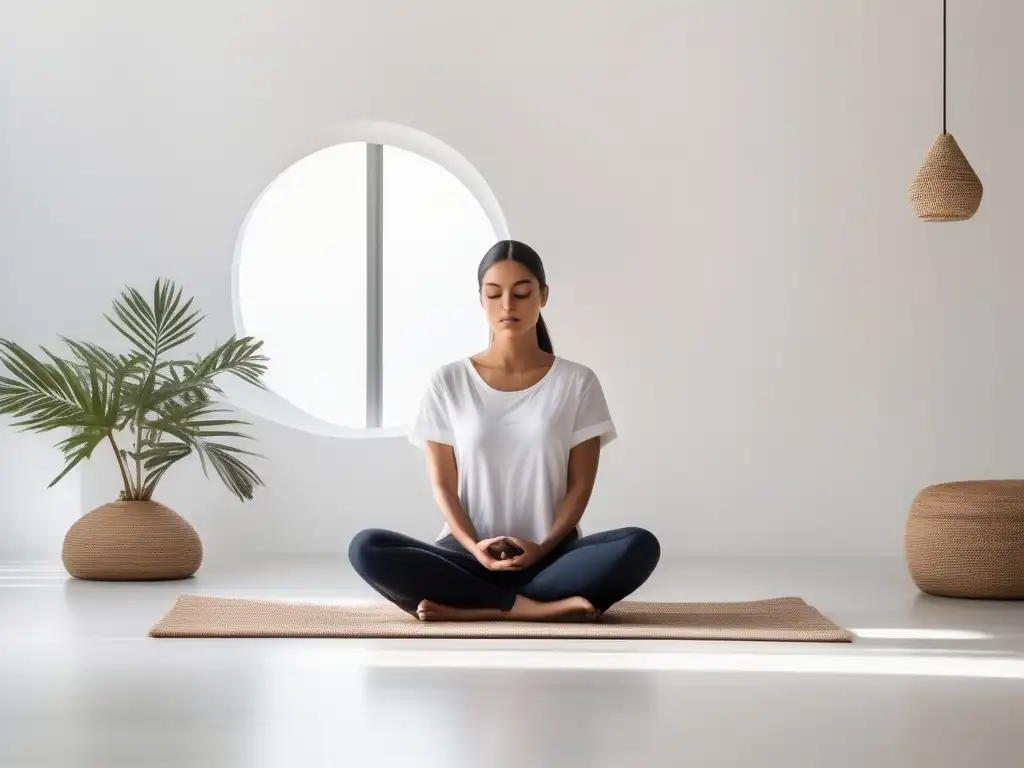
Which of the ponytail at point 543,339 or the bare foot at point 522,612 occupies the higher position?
the ponytail at point 543,339

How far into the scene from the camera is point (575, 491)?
3492mm

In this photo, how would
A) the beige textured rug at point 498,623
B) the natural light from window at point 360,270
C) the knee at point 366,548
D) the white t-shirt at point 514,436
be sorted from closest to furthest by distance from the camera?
the beige textured rug at point 498,623 < the knee at point 366,548 < the white t-shirt at point 514,436 < the natural light from window at point 360,270

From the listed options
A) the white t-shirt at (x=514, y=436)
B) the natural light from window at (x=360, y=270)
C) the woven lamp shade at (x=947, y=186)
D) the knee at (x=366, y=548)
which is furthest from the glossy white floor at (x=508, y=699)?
the natural light from window at (x=360, y=270)

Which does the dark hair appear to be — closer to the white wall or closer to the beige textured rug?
the beige textured rug

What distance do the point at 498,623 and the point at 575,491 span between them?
1.31 ft

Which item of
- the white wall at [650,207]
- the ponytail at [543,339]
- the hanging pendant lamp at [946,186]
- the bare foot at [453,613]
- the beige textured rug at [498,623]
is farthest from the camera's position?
the white wall at [650,207]

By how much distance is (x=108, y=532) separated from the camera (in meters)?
4.54

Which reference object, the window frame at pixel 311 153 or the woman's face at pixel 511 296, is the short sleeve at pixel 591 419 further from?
the window frame at pixel 311 153

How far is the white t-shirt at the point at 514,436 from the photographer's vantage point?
3.50m

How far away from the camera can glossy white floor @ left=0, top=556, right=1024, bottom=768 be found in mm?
1914

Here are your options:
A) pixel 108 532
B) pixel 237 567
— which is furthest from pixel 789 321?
pixel 108 532

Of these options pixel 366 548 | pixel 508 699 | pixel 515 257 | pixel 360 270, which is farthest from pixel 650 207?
pixel 360 270

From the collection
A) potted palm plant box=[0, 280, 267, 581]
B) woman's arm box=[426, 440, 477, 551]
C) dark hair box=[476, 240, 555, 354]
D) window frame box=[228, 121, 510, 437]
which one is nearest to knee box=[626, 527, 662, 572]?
woman's arm box=[426, 440, 477, 551]

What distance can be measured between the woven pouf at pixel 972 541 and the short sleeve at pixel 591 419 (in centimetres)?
114
